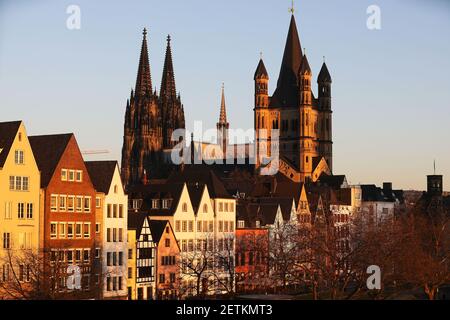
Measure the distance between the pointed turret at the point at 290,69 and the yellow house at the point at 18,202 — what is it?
411 feet

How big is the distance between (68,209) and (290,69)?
409 ft

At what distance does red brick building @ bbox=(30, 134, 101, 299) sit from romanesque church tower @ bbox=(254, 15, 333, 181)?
352 feet

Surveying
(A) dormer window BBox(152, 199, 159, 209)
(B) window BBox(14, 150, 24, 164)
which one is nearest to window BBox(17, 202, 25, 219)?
(B) window BBox(14, 150, 24, 164)

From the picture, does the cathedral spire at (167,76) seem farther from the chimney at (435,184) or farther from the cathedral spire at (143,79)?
the chimney at (435,184)

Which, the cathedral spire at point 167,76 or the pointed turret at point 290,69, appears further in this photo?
the cathedral spire at point 167,76

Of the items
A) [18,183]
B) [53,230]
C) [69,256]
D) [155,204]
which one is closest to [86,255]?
[69,256]

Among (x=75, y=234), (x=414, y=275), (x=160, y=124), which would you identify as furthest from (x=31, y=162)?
(x=160, y=124)

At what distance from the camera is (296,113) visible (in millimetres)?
189375

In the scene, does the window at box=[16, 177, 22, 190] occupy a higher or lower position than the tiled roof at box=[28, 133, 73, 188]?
lower

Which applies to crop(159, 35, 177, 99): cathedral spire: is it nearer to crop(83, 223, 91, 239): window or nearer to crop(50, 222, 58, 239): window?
crop(83, 223, 91, 239): window

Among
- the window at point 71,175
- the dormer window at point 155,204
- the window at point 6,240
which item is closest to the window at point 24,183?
the window at point 6,240

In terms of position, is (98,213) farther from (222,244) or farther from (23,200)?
(222,244)

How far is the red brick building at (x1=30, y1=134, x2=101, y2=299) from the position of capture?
69812mm

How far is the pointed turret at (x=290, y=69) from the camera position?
191500 millimetres
